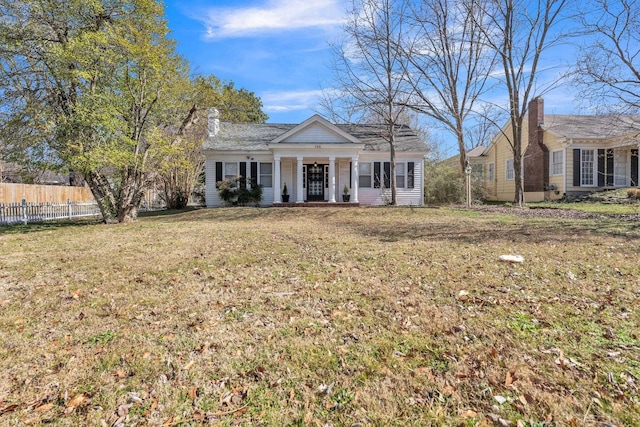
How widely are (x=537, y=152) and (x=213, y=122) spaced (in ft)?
66.7

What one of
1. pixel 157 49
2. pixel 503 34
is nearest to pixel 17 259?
pixel 157 49

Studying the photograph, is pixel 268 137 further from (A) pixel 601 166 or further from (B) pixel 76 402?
(A) pixel 601 166

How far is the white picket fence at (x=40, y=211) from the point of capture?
13.4m

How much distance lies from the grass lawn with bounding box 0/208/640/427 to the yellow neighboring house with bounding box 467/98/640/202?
15.7 metres

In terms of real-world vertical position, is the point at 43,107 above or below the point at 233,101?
below

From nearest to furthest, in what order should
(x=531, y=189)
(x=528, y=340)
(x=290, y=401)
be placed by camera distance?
(x=290, y=401), (x=528, y=340), (x=531, y=189)

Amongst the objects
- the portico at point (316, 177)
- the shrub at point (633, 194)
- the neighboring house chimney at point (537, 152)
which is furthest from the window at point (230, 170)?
the shrub at point (633, 194)

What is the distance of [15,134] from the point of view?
1095 cm

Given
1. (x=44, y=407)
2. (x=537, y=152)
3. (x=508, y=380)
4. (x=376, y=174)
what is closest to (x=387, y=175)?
(x=376, y=174)

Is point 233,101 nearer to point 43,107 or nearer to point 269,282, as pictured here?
point 43,107

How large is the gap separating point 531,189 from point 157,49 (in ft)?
74.6

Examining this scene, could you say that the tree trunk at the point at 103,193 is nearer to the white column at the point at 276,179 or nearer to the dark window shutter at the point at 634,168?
the white column at the point at 276,179

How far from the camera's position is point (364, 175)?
19500 millimetres

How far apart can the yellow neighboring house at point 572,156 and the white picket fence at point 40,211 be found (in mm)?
22748
